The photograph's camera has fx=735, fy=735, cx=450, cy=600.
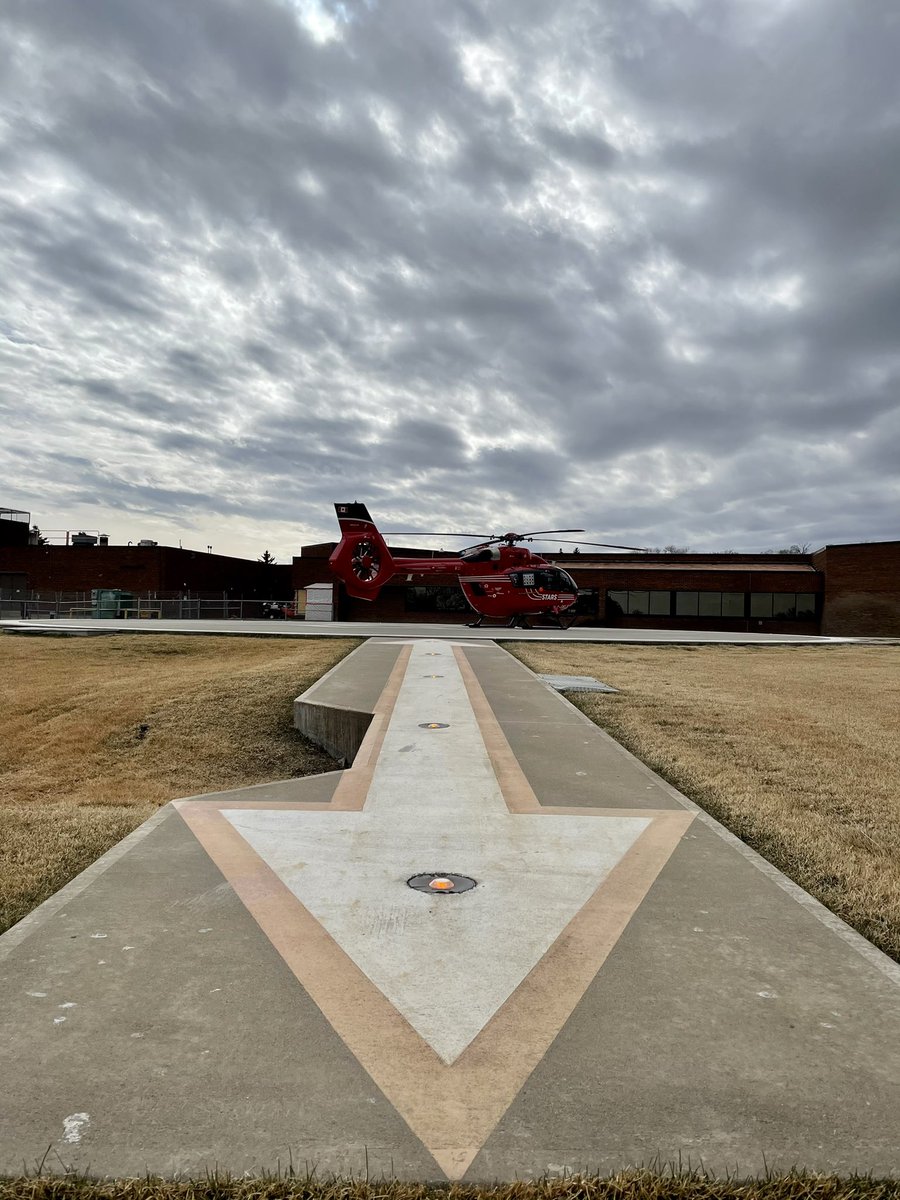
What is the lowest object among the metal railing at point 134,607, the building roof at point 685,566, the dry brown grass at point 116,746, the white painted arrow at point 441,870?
the dry brown grass at point 116,746

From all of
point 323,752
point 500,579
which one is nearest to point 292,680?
point 323,752

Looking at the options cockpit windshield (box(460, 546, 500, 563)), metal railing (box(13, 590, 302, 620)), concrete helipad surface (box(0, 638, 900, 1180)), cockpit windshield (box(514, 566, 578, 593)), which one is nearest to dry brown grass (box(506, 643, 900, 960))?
concrete helipad surface (box(0, 638, 900, 1180))

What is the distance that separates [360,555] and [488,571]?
586 cm

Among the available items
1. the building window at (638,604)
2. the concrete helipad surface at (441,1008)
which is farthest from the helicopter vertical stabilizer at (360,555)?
the concrete helipad surface at (441,1008)

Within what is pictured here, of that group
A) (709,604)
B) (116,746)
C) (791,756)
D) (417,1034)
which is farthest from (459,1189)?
(709,604)

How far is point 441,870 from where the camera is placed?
4605 millimetres

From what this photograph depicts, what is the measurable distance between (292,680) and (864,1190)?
1329 cm

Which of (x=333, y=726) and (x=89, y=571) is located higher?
(x=89, y=571)

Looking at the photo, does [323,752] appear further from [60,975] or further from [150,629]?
[150,629]

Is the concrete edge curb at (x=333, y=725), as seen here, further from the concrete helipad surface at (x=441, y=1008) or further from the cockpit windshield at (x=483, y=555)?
the cockpit windshield at (x=483, y=555)

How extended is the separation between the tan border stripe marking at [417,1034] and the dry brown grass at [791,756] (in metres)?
1.13

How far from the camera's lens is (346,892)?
419 centimetres

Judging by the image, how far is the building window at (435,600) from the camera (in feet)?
144

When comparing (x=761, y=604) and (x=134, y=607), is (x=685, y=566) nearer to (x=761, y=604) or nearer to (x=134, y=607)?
(x=761, y=604)
